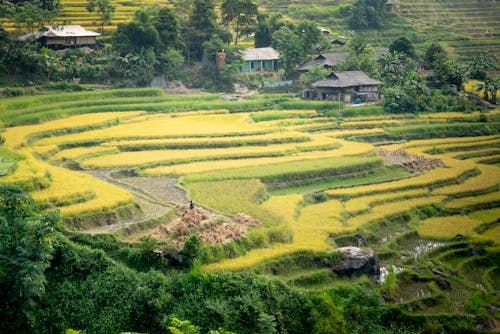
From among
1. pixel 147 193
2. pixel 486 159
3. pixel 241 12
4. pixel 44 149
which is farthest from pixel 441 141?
pixel 241 12

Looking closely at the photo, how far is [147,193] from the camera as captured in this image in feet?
78.8

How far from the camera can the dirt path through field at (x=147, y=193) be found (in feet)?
68.2

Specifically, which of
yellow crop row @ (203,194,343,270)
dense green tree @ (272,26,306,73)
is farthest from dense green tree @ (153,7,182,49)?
yellow crop row @ (203,194,343,270)

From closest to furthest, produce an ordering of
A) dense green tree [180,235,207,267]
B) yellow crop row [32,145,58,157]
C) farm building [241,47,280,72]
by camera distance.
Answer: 1. dense green tree [180,235,207,267]
2. yellow crop row [32,145,58,157]
3. farm building [241,47,280,72]

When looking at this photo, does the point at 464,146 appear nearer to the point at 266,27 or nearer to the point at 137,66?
the point at 137,66

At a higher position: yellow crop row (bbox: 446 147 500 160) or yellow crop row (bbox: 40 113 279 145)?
yellow crop row (bbox: 40 113 279 145)

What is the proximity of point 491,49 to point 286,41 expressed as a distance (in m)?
18.1

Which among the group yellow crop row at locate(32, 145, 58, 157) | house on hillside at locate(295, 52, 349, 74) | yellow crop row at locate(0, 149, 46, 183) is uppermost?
house on hillside at locate(295, 52, 349, 74)

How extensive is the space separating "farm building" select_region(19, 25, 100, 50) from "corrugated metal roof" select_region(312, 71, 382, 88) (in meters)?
13.9

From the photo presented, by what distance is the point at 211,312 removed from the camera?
16.6 meters

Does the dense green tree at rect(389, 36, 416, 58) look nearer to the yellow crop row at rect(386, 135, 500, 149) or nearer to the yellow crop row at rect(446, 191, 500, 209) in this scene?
the yellow crop row at rect(386, 135, 500, 149)

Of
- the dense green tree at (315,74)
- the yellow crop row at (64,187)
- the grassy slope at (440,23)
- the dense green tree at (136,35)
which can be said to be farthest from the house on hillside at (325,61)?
the yellow crop row at (64,187)

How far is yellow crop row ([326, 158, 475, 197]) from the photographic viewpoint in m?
26.2

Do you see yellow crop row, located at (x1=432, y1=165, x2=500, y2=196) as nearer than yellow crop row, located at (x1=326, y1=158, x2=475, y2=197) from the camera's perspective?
No
